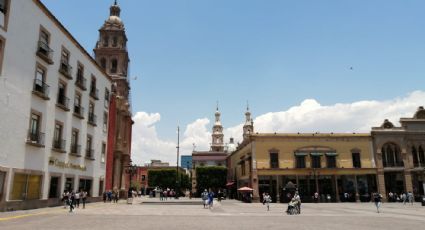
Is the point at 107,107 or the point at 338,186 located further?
the point at 338,186

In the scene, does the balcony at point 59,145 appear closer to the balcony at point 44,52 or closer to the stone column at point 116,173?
the balcony at point 44,52

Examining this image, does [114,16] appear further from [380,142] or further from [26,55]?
[380,142]

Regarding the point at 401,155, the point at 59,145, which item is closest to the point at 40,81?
the point at 59,145

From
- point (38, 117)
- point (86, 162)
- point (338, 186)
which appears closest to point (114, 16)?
point (86, 162)

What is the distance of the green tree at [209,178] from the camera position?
72.8m

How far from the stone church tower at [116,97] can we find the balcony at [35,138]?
15.1m

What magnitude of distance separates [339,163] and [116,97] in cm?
3105

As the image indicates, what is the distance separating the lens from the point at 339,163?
4700 cm

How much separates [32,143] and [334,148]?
124ft

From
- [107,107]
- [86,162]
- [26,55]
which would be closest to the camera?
[26,55]

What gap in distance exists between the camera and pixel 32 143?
22.9m

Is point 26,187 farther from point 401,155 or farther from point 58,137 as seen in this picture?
point 401,155

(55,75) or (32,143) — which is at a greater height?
(55,75)

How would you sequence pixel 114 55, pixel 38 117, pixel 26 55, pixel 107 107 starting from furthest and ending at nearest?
pixel 114 55
pixel 107 107
pixel 38 117
pixel 26 55
